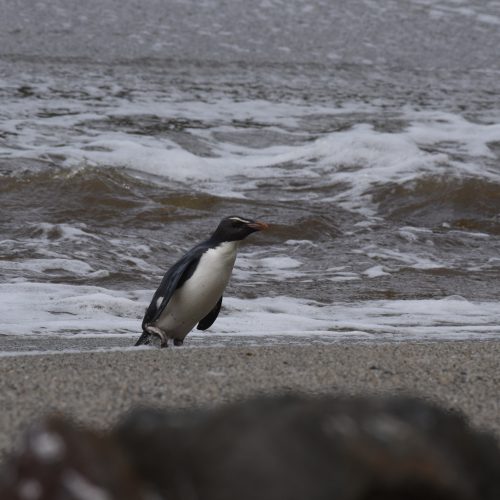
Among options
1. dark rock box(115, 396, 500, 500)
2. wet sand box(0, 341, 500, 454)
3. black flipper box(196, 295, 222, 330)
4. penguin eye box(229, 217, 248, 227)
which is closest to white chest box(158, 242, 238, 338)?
penguin eye box(229, 217, 248, 227)

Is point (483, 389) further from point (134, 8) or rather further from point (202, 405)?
point (134, 8)

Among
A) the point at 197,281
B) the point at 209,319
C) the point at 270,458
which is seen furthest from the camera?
the point at 209,319

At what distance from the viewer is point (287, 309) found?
7652 mm

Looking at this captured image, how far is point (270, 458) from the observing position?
71.7 inches

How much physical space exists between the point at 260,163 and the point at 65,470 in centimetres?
1129

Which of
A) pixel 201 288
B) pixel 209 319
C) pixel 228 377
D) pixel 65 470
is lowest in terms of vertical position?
pixel 209 319

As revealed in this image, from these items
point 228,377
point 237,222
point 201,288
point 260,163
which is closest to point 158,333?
point 201,288

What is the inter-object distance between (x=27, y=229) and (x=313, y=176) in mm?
3930

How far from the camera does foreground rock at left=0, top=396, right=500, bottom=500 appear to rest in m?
1.79

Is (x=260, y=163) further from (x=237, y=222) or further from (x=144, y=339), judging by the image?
(x=144, y=339)

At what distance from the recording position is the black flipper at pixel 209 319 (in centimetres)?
697

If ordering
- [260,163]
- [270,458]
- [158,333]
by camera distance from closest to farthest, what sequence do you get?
[270,458], [158,333], [260,163]

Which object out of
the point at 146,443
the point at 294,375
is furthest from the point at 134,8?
the point at 146,443

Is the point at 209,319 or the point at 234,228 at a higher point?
the point at 234,228
